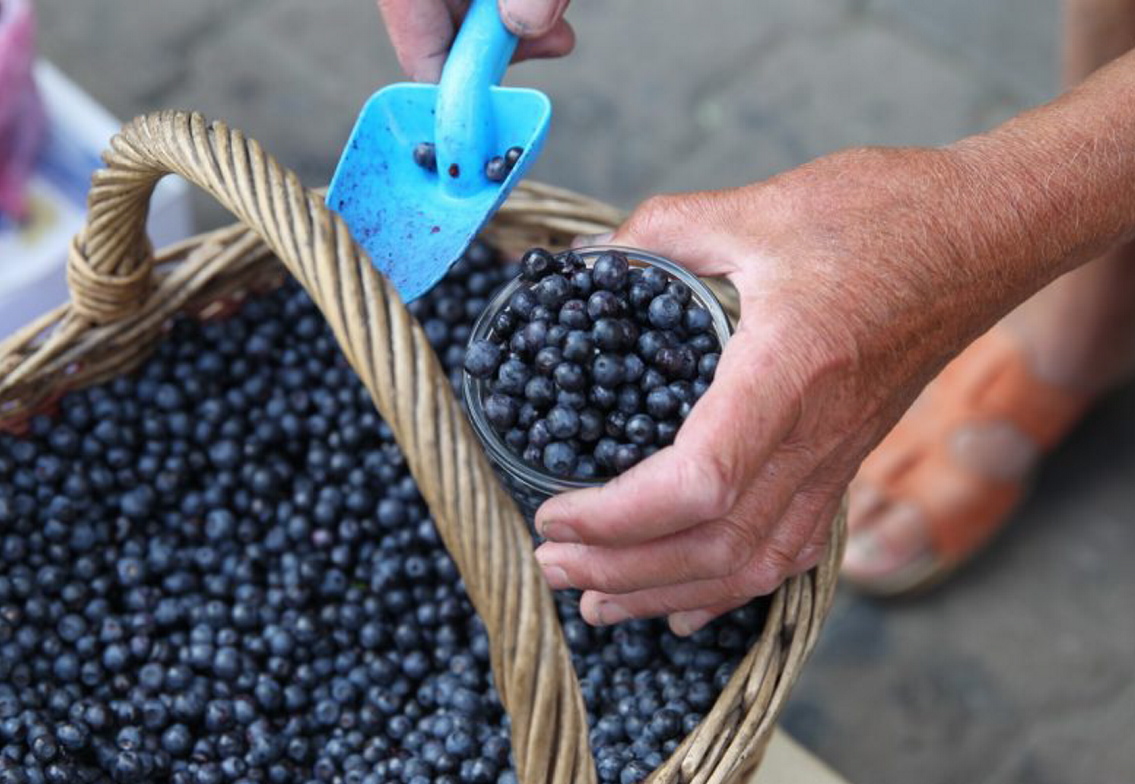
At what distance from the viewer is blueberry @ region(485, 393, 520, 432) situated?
41.5 inches

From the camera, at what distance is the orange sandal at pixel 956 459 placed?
1.91m

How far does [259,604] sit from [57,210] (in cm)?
85

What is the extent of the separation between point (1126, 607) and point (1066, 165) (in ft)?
3.43

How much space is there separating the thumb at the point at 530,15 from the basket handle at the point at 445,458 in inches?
11.2

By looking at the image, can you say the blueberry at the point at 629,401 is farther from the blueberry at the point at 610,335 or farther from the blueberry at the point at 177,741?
the blueberry at the point at 177,741

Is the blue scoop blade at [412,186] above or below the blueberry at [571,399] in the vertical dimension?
above

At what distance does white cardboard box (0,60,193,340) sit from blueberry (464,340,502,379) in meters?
0.87

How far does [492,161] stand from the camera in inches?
46.8

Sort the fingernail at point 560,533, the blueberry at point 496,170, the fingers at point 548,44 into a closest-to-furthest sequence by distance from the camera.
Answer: the fingernail at point 560,533 → the blueberry at point 496,170 → the fingers at point 548,44

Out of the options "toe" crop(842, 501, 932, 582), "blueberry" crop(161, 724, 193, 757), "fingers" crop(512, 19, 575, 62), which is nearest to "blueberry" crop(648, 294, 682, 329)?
"fingers" crop(512, 19, 575, 62)

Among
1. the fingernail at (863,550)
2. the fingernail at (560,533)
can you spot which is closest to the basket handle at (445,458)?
the fingernail at (560,533)

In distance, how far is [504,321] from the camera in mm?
1095

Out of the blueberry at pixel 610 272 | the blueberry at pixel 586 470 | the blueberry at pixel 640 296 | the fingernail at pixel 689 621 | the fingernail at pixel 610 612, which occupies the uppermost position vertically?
the blueberry at pixel 610 272

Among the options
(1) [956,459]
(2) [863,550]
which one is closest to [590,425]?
(2) [863,550]
